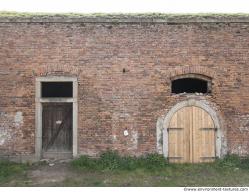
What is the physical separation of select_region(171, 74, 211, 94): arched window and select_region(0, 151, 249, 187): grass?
2.28m

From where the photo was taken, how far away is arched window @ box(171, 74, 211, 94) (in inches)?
496

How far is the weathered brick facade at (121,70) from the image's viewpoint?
12.2 m

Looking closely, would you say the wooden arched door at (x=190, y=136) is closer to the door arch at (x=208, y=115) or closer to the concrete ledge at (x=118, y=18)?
the door arch at (x=208, y=115)

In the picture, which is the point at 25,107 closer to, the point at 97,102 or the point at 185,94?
the point at 97,102

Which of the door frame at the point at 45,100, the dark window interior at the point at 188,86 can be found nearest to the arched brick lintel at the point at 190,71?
the dark window interior at the point at 188,86

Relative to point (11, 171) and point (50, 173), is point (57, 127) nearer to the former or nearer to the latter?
point (50, 173)

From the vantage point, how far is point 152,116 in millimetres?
12352

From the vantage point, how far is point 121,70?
12.4 m

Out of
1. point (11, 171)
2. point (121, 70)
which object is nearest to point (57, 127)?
point (11, 171)

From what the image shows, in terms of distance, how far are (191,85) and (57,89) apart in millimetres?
4398

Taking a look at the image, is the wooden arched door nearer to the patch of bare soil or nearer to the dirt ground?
the dirt ground

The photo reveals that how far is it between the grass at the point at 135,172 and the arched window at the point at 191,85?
7.47ft

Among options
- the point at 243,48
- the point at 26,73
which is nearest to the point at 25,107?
the point at 26,73

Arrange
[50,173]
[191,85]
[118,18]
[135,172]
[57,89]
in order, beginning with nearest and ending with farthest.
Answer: [50,173] → [135,172] → [118,18] → [57,89] → [191,85]
